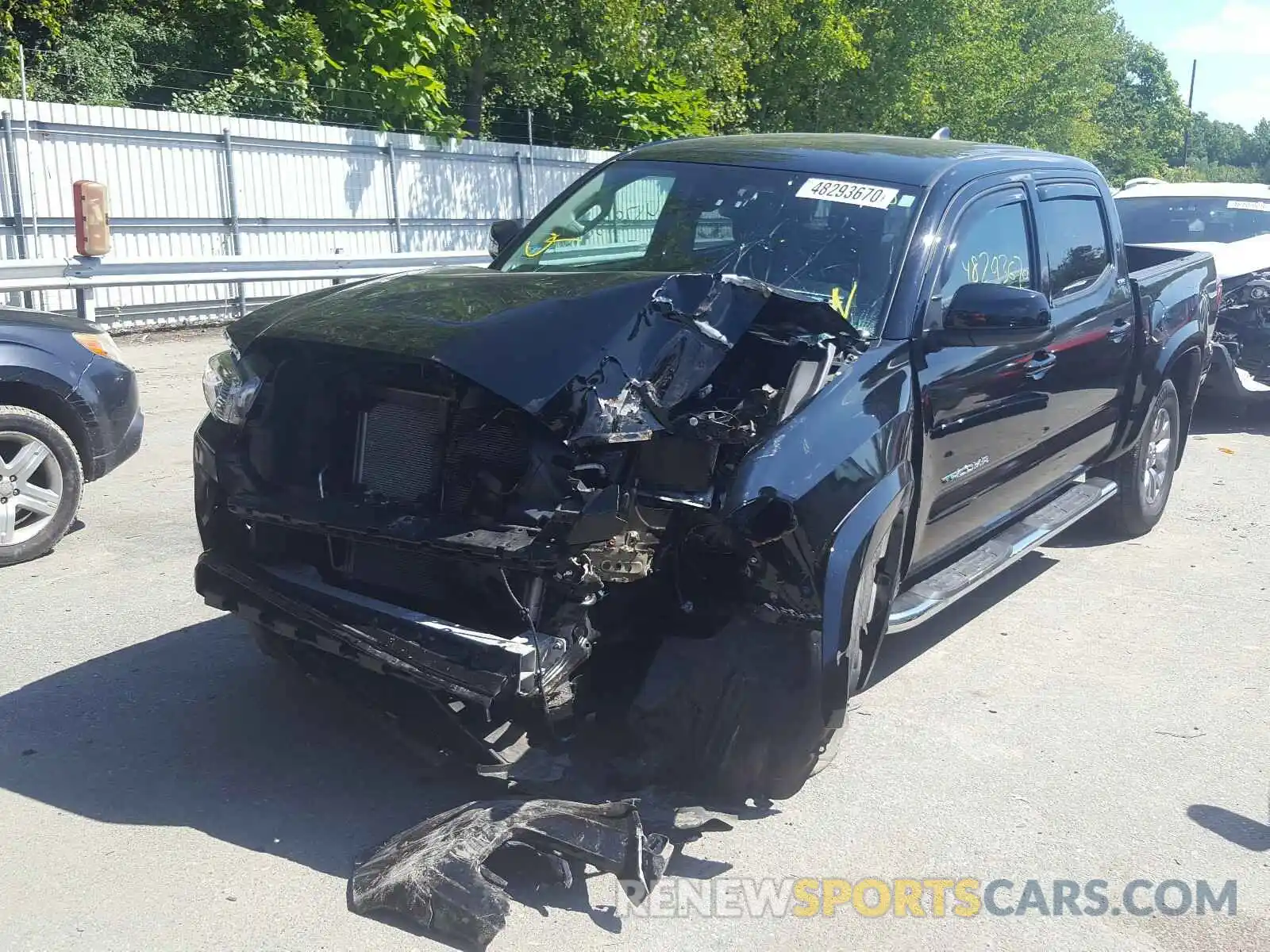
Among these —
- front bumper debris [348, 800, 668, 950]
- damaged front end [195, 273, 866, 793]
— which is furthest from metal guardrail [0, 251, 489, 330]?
front bumper debris [348, 800, 668, 950]

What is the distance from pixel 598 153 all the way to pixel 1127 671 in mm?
17412

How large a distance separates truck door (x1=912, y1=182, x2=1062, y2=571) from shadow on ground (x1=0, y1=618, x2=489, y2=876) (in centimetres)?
194

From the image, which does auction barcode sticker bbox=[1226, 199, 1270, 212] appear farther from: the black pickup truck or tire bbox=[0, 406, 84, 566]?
tire bbox=[0, 406, 84, 566]

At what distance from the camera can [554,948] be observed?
10.5 ft

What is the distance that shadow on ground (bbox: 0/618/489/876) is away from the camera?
3.76m

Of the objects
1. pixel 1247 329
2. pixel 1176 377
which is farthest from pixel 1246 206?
pixel 1176 377

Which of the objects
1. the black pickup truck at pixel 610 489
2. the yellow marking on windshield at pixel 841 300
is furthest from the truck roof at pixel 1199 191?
the yellow marking on windshield at pixel 841 300

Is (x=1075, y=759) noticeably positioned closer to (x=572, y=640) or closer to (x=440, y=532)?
(x=572, y=640)

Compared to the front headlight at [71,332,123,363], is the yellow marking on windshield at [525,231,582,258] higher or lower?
higher

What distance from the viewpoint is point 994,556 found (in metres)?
5.19

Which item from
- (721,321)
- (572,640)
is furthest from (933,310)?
(572,640)

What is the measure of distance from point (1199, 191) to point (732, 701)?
1054cm

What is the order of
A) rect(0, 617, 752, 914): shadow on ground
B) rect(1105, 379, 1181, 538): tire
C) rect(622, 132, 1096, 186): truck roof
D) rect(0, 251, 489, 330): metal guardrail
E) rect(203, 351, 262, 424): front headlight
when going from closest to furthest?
rect(0, 617, 752, 914): shadow on ground < rect(203, 351, 262, 424): front headlight < rect(622, 132, 1096, 186): truck roof < rect(1105, 379, 1181, 538): tire < rect(0, 251, 489, 330): metal guardrail

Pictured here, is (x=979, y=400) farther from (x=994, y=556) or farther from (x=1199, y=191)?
(x=1199, y=191)
